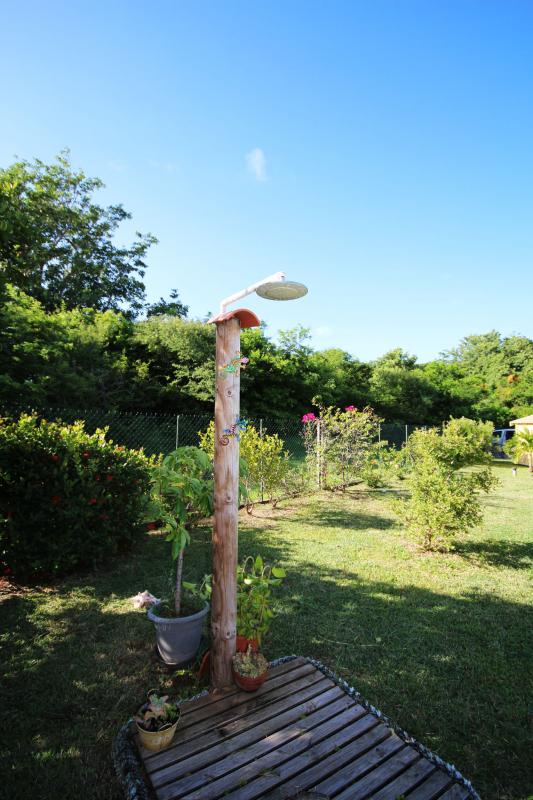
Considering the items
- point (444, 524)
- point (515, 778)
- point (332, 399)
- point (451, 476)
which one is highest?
point (332, 399)

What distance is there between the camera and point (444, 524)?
198 inches

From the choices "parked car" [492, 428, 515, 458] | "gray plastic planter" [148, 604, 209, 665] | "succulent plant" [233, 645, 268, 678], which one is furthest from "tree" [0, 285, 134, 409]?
"parked car" [492, 428, 515, 458]

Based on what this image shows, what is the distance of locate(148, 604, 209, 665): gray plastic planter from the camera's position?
271 cm

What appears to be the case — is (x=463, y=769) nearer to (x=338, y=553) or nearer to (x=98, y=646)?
(x=98, y=646)

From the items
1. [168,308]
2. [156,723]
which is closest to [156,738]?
[156,723]

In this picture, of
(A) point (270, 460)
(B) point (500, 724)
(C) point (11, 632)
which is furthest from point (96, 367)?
(B) point (500, 724)

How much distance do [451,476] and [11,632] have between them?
206 inches

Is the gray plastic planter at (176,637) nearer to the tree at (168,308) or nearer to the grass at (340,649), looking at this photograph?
the grass at (340,649)

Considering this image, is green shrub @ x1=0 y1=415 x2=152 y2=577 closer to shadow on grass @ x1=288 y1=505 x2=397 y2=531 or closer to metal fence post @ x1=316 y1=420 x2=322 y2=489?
shadow on grass @ x1=288 y1=505 x2=397 y2=531

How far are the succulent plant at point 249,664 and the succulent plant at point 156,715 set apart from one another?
45 cm

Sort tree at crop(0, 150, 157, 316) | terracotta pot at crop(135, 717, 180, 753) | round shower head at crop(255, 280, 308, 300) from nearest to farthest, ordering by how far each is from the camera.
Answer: terracotta pot at crop(135, 717, 180, 753) → round shower head at crop(255, 280, 308, 300) → tree at crop(0, 150, 157, 316)

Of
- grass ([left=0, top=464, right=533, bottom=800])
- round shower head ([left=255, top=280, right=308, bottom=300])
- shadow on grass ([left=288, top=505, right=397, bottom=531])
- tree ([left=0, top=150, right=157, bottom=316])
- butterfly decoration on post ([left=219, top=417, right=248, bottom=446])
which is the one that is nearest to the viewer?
grass ([left=0, top=464, right=533, bottom=800])

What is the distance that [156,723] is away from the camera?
199 centimetres

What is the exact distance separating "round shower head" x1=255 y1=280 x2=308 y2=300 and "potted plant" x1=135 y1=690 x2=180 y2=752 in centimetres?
237
